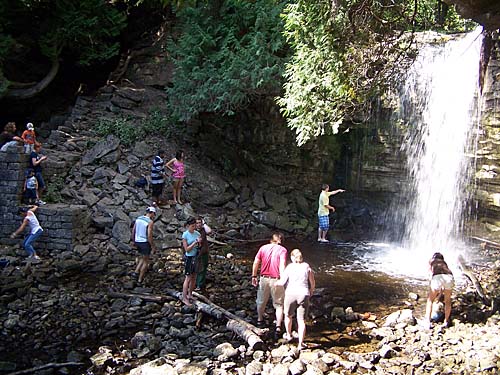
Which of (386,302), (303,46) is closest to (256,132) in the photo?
(303,46)

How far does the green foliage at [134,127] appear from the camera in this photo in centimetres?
1523

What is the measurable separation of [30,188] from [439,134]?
1088cm

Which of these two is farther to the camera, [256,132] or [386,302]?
[256,132]

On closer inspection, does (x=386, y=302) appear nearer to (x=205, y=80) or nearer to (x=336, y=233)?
(x=336, y=233)

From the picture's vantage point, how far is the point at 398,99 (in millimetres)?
13594

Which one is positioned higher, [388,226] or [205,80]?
[205,80]

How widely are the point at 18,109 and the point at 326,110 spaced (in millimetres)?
13219

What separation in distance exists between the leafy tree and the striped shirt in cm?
671

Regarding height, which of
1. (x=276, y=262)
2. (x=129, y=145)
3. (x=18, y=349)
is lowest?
(x=18, y=349)

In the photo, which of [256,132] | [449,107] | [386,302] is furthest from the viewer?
[256,132]

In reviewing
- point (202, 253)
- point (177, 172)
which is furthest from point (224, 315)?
point (177, 172)

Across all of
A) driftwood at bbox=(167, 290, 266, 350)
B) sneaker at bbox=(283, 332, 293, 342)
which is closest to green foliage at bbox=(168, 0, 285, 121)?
driftwood at bbox=(167, 290, 266, 350)

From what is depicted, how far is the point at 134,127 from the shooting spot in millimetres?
15719

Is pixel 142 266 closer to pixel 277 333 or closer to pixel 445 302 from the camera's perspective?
pixel 277 333
